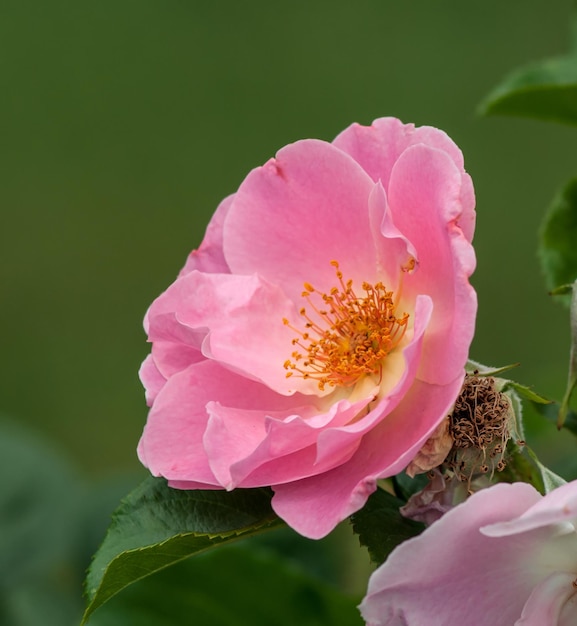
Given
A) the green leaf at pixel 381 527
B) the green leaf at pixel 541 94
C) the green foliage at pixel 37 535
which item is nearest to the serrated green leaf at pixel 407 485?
the green leaf at pixel 381 527

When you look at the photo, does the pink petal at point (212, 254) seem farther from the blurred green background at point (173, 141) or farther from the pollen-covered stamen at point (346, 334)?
the blurred green background at point (173, 141)

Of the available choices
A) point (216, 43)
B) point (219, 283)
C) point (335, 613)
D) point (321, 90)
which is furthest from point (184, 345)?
point (216, 43)

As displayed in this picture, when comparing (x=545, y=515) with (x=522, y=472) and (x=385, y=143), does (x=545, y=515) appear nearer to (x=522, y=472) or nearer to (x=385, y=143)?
(x=522, y=472)

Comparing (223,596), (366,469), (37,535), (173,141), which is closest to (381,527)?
(366,469)

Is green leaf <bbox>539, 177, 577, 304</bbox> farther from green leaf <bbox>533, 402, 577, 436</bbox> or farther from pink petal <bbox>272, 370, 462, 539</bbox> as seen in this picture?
pink petal <bbox>272, 370, 462, 539</bbox>

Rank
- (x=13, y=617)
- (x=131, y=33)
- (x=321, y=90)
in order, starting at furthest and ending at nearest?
(x=131, y=33), (x=321, y=90), (x=13, y=617)

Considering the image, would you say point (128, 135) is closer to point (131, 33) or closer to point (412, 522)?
point (131, 33)
